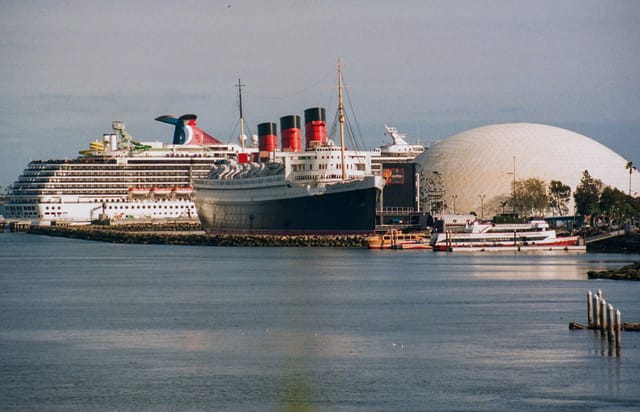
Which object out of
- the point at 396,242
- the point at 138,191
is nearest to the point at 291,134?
the point at 396,242

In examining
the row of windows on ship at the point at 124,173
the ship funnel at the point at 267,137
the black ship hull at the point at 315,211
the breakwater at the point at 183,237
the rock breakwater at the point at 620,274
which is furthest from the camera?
the row of windows on ship at the point at 124,173

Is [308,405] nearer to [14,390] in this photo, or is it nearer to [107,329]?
[14,390]

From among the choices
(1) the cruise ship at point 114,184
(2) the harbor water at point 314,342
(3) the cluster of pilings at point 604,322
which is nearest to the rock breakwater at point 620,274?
(2) the harbor water at point 314,342

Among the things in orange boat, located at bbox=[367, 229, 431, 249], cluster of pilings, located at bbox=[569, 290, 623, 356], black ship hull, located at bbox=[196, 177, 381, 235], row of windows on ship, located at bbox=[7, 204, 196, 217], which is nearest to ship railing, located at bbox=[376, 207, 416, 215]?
black ship hull, located at bbox=[196, 177, 381, 235]

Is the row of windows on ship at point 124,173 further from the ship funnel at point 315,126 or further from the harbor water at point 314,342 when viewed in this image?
the harbor water at point 314,342

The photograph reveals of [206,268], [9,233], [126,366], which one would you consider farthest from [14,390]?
[9,233]

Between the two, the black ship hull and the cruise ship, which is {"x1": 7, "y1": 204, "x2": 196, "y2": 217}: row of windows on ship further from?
the black ship hull

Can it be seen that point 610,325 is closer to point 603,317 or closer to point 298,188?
point 603,317
